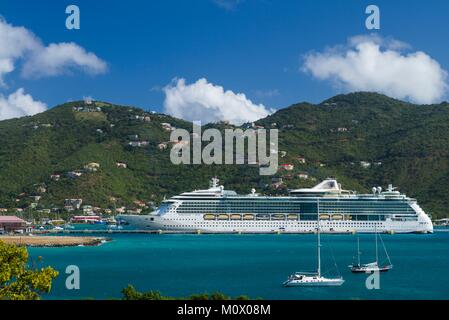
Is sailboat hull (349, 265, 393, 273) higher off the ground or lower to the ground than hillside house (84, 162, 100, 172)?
lower

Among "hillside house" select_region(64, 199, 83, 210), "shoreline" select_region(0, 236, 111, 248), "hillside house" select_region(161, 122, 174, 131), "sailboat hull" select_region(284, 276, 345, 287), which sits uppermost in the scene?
"hillside house" select_region(161, 122, 174, 131)

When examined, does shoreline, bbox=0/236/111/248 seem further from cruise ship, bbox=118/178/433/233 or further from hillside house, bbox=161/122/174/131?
hillside house, bbox=161/122/174/131

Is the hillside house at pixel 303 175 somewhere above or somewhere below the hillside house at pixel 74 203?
above

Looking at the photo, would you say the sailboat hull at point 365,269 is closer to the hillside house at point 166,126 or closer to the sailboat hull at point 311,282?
the sailboat hull at point 311,282

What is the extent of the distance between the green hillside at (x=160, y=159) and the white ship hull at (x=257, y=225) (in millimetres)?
35172

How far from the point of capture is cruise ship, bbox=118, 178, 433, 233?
326ft

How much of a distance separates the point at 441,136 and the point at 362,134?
26.5 metres

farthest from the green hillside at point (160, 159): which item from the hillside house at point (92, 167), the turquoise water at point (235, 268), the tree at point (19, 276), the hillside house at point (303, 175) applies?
the tree at point (19, 276)

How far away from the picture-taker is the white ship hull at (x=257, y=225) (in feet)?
324

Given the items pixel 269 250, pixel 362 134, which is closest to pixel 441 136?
pixel 362 134

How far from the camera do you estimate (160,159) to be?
16325 cm

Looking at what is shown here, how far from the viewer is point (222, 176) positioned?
15138cm

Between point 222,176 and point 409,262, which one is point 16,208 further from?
point 409,262

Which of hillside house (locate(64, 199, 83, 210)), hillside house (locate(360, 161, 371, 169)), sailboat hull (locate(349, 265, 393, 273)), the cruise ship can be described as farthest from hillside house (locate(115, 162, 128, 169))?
sailboat hull (locate(349, 265, 393, 273))
